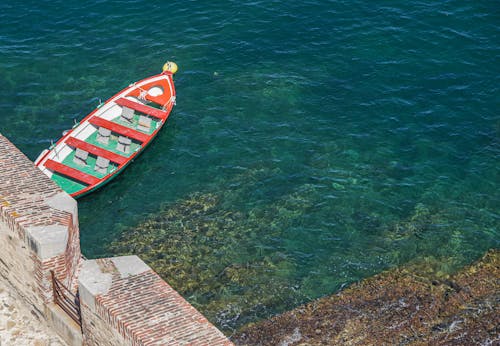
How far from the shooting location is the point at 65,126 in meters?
39.7

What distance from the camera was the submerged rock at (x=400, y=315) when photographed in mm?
28109

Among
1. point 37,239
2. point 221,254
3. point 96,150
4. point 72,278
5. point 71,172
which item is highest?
point 37,239

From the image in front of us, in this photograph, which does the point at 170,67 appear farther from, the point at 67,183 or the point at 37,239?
the point at 37,239

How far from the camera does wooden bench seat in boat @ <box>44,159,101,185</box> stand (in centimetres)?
3509

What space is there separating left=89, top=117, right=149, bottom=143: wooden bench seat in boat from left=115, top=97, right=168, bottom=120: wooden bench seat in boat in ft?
5.49

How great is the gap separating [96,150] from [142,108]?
407cm

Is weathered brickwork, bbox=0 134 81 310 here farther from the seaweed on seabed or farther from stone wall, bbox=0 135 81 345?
the seaweed on seabed

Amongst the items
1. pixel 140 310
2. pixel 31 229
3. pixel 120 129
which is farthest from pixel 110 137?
pixel 140 310

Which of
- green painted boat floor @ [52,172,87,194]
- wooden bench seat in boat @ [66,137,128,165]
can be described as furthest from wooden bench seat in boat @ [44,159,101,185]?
wooden bench seat in boat @ [66,137,128,165]

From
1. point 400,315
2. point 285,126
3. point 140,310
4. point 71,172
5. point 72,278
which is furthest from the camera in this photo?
point 285,126

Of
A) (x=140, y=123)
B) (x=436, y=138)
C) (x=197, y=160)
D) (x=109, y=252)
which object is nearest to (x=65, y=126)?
(x=140, y=123)

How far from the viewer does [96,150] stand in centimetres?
3659

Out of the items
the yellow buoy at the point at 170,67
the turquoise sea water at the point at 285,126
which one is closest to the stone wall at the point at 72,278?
the turquoise sea water at the point at 285,126

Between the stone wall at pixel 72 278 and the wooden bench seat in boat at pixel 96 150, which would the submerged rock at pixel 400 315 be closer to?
the stone wall at pixel 72 278
